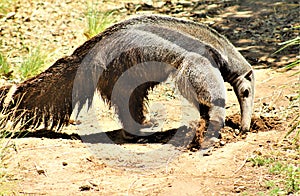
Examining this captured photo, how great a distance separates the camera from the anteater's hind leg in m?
6.57

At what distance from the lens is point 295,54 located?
9000mm

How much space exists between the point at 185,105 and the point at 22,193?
3.28 m

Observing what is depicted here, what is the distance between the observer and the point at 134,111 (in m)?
6.75

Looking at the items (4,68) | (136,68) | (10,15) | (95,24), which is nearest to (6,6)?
(10,15)

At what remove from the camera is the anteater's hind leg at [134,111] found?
657 centimetres

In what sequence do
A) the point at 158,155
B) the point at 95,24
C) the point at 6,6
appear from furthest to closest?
the point at 6,6
the point at 95,24
the point at 158,155

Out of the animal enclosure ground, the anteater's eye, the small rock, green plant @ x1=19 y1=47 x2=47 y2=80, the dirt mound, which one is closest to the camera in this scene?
the animal enclosure ground

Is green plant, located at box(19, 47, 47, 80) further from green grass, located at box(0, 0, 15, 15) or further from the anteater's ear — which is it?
the anteater's ear

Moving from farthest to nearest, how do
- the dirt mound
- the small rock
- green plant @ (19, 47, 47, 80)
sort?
the small rock, green plant @ (19, 47, 47, 80), the dirt mound

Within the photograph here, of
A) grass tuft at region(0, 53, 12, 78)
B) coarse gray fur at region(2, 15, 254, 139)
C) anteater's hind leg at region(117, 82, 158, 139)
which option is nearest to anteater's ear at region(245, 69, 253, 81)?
coarse gray fur at region(2, 15, 254, 139)

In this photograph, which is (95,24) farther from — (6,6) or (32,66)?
(6,6)

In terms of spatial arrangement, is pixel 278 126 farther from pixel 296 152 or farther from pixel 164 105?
pixel 164 105

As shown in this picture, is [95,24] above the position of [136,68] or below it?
above

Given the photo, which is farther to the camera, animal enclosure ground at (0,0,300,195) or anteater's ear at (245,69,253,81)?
anteater's ear at (245,69,253,81)
